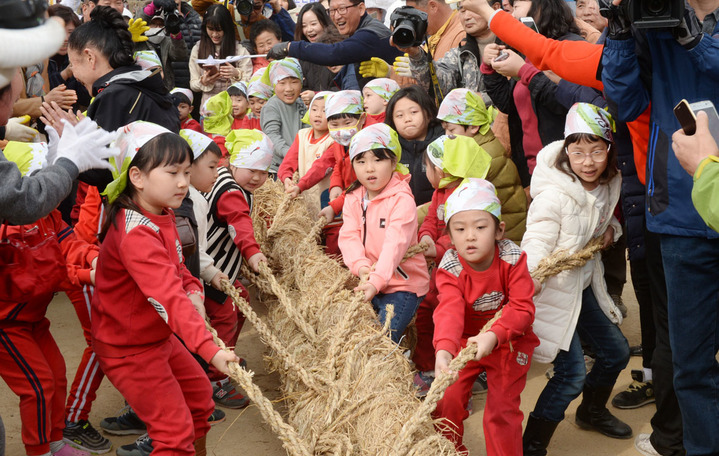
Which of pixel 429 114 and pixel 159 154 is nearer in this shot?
pixel 159 154

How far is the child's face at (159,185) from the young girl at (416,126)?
7.21 feet

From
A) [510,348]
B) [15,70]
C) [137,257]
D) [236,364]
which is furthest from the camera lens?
[510,348]

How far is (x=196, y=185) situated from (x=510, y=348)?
1925mm

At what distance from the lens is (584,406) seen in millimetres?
3814

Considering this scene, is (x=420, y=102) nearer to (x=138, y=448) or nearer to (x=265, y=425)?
(x=265, y=425)

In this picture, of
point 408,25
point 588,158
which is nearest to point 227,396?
point 588,158

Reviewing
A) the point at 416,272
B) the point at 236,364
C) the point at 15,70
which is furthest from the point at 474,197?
the point at 15,70

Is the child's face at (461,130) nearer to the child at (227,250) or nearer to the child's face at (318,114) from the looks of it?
the child at (227,250)

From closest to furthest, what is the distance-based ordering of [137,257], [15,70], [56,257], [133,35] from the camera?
[15,70] → [137,257] → [56,257] → [133,35]

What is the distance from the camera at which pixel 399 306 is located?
4051mm

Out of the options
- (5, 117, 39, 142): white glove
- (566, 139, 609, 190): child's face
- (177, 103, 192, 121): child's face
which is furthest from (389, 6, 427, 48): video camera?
(177, 103, 192, 121): child's face

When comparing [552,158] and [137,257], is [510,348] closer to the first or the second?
[552,158]

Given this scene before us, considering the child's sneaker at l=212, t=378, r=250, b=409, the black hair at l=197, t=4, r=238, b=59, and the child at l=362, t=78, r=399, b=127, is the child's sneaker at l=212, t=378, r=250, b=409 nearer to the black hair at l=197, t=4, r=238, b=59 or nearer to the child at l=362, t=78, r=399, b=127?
the child at l=362, t=78, r=399, b=127

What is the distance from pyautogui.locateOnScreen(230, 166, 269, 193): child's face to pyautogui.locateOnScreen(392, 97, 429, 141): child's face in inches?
38.4
